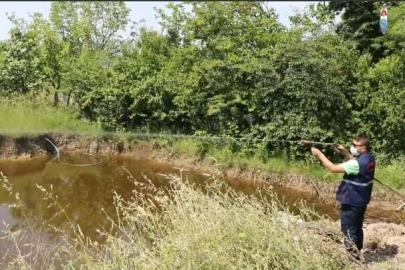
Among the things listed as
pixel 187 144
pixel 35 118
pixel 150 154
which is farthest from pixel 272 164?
pixel 35 118

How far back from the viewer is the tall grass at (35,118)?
39.6 feet

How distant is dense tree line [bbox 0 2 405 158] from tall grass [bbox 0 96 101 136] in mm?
398

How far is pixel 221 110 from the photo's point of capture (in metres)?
12.3

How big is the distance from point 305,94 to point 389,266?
22.4ft

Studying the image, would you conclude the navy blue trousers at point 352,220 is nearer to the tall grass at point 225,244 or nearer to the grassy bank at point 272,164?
the tall grass at point 225,244

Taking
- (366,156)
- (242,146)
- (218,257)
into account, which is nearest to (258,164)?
(242,146)

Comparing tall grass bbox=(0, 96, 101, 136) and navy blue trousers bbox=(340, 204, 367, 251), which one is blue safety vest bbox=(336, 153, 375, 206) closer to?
navy blue trousers bbox=(340, 204, 367, 251)

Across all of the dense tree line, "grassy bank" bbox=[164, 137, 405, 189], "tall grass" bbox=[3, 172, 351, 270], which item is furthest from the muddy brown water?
"tall grass" bbox=[3, 172, 351, 270]

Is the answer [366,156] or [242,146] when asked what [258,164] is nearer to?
[242,146]

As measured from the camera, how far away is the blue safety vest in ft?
15.7

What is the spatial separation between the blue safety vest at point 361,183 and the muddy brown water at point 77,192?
343 centimetres

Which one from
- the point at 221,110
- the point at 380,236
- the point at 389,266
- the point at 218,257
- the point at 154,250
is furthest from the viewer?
the point at 221,110

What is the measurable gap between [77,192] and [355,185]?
257 inches

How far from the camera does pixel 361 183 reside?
15.8ft
